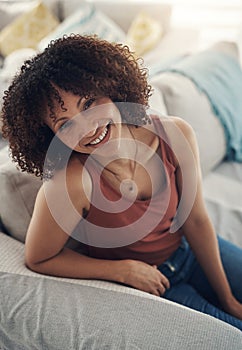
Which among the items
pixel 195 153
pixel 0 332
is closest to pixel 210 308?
pixel 195 153

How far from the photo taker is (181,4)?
2.82 metres

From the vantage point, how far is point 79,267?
3.20 feet

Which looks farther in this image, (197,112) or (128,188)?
(197,112)

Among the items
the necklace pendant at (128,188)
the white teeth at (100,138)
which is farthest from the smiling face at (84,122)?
the necklace pendant at (128,188)

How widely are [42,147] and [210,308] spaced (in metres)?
0.54

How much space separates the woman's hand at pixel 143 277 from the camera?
0.99 metres

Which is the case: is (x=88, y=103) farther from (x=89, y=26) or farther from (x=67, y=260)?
(x=89, y=26)

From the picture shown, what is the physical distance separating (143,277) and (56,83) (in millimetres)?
455

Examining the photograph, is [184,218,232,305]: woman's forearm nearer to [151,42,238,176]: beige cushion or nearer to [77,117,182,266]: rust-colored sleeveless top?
[77,117,182,266]: rust-colored sleeveless top

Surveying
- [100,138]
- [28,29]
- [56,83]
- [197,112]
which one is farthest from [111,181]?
[28,29]

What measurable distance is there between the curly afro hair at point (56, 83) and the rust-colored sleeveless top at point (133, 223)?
0.13m

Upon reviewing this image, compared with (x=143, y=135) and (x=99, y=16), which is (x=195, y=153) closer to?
(x=143, y=135)

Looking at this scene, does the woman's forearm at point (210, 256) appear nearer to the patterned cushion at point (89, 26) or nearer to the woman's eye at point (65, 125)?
the woman's eye at point (65, 125)

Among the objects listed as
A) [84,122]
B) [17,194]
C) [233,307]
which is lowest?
[233,307]
